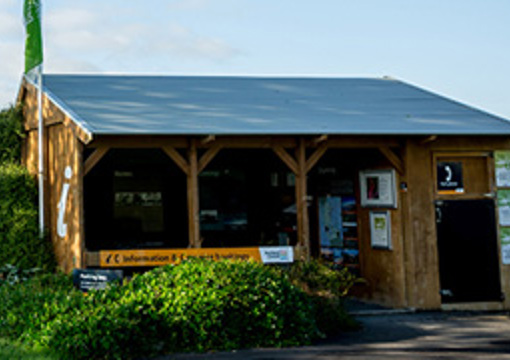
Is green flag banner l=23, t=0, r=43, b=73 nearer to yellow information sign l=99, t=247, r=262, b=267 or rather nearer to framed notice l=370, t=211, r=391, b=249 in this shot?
yellow information sign l=99, t=247, r=262, b=267

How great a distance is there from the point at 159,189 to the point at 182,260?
532 centimetres

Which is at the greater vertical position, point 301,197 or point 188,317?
point 301,197

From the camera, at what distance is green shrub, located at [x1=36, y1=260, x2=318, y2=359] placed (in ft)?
31.6

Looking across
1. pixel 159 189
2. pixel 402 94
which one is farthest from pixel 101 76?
pixel 402 94

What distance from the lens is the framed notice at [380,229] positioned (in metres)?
14.6

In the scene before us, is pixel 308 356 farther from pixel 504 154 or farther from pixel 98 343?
pixel 504 154

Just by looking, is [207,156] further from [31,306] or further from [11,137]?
[11,137]

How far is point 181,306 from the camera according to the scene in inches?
402

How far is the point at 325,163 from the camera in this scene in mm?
15945

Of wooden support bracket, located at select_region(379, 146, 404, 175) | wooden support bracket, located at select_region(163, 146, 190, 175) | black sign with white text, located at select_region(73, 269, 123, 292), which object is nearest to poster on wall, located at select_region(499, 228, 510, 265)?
wooden support bracket, located at select_region(379, 146, 404, 175)

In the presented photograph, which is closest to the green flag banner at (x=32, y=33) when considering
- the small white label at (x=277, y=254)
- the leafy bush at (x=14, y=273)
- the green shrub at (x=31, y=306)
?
the leafy bush at (x=14, y=273)

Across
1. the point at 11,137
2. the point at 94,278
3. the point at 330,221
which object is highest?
the point at 11,137

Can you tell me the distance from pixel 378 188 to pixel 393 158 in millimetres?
895

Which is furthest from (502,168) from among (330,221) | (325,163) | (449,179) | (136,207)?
(136,207)
